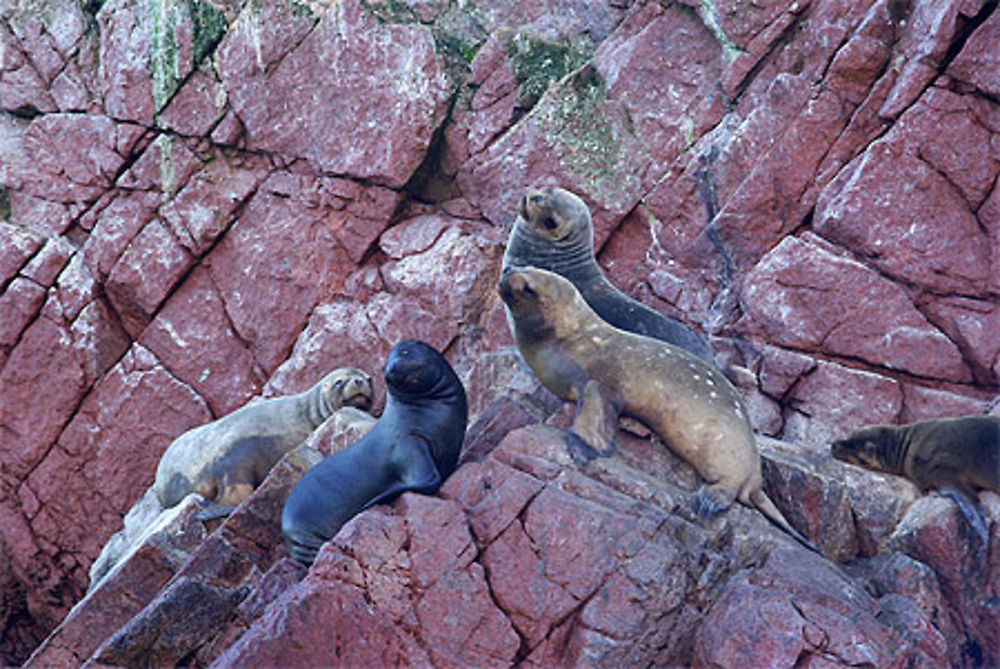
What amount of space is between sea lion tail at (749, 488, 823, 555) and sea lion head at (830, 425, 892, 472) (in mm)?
1561

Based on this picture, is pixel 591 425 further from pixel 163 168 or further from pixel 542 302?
pixel 163 168

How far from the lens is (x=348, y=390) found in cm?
1115

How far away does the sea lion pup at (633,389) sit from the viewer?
24.8 feet

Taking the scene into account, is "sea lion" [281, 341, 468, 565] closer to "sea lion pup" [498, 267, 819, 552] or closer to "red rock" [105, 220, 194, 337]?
"sea lion pup" [498, 267, 819, 552]

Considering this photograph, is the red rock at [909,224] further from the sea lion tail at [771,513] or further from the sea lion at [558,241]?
the sea lion tail at [771,513]

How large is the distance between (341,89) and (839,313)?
613cm

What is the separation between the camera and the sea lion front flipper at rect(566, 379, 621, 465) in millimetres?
7305

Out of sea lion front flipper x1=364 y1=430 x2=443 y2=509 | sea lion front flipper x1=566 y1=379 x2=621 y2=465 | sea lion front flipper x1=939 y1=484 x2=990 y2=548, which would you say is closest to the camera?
sea lion front flipper x1=364 y1=430 x2=443 y2=509

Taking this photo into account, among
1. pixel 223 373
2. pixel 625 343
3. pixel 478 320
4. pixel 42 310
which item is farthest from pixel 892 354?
pixel 42 310

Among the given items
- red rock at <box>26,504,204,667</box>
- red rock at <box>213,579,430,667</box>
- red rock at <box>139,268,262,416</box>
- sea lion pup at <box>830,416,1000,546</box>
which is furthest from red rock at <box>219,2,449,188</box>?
red rock at <box>213,579,430,667</box>

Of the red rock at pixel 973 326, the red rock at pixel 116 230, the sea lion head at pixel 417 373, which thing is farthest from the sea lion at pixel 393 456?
the red rock at pixel 116 230

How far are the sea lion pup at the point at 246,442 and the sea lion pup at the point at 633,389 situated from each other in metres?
3.38

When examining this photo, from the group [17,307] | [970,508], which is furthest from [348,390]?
[970,508]

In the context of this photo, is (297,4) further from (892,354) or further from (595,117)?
(892,354)
